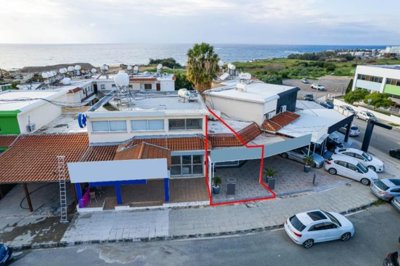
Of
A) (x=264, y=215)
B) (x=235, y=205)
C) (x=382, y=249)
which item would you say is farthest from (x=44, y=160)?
(x=382, y=249)

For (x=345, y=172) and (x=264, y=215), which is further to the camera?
(x=345, y=172)

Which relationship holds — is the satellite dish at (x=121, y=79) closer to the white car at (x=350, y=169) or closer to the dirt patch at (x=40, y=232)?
the dirt patch at (x=40, y=232)

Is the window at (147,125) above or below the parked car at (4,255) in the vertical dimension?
above

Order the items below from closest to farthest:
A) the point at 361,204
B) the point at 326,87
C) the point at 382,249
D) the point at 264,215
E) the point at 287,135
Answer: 1. the point at 382,249
2. the point at 264,215
3. the point at 361,204
4. the point at 287,135
5. the point at 326,87

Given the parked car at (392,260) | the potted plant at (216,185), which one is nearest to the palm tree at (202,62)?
the potted plant at (216,185)

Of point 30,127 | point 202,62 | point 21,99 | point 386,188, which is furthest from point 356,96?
point 21,99

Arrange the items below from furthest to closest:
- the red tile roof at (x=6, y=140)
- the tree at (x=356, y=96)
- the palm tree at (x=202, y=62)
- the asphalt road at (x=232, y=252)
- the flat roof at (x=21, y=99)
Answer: the tree at (x=356, y=96) < the palm tree at (x=202, y=62) < the flat roof at (x=21, y=99) < the red tile roof at (x=6, y=140) < the asphalt road at (x=232, y=252)

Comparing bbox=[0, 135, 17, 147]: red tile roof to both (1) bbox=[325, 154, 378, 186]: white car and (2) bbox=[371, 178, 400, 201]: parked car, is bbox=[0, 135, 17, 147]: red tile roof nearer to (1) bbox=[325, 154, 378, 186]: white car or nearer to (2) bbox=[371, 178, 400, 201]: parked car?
(1) bbox=[325, 154, 378, 186]: white car

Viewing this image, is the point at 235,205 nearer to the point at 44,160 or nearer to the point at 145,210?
the point at 145,210
